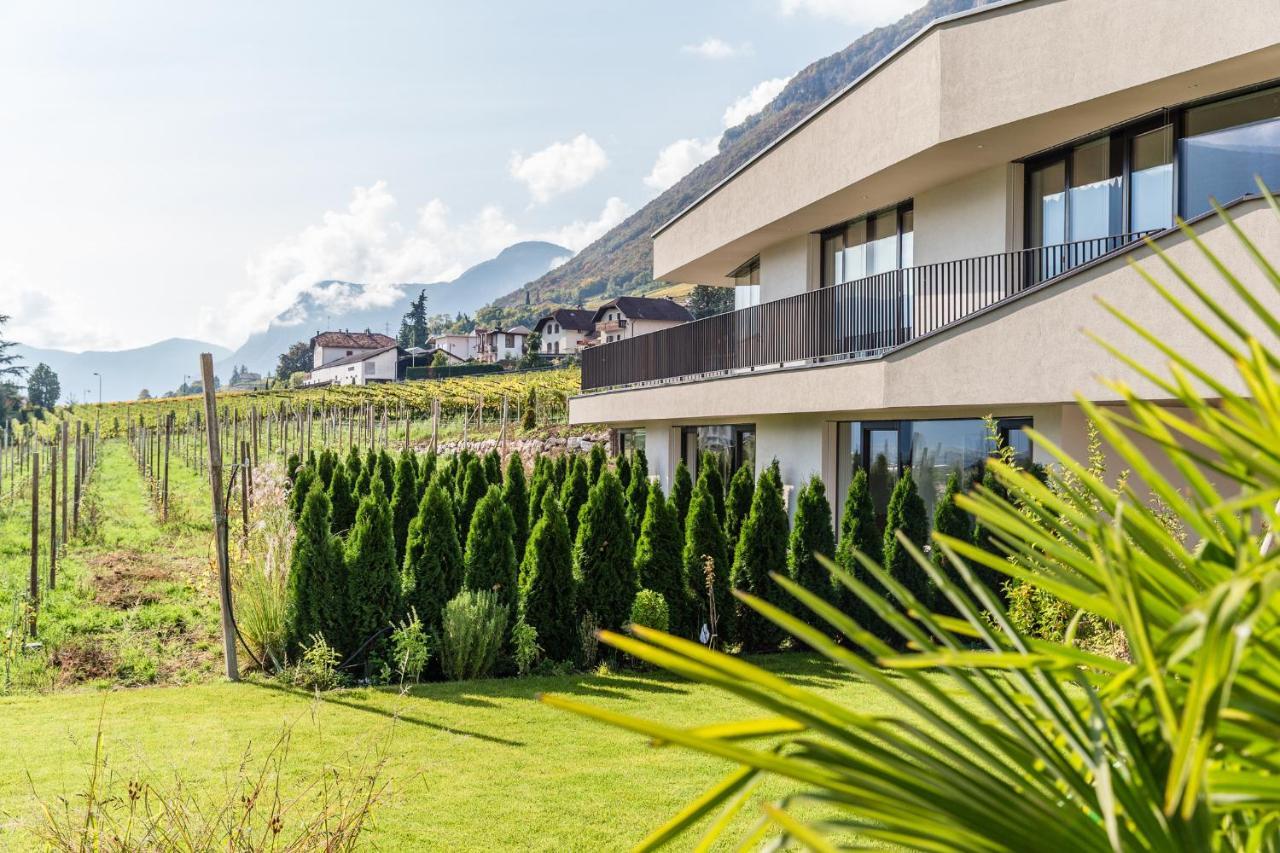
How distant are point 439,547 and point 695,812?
9.91 meters

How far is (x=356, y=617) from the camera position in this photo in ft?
32.4

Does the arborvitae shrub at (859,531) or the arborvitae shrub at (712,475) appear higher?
the arborvitae shrub at (712,475)

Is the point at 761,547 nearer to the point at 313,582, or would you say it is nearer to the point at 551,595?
the point at 551,595

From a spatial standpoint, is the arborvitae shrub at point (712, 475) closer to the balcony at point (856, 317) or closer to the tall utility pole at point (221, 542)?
the balcony at point (856, 317)

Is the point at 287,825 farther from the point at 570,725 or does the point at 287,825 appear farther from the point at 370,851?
the point at 570,725

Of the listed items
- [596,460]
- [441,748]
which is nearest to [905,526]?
[596,460]

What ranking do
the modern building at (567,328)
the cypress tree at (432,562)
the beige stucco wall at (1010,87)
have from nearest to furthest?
the beige stucco wall at (1010,87)
the cypress tree at (432,562)
the modern building at (567,328)

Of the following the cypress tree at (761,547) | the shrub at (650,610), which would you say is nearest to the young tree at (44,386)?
the cypress tree at (761,547)

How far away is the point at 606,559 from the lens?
11102mm

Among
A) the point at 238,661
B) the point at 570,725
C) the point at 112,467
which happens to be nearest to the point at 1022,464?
the point at 570,725

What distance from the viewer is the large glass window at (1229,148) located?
9.87m

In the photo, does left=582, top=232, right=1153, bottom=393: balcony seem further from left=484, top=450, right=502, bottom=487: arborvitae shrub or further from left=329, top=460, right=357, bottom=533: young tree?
left=329, top=460, right=357, bottom=533: young tree

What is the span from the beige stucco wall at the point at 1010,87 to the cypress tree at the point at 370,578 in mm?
7788

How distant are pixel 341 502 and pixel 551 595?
421cm
